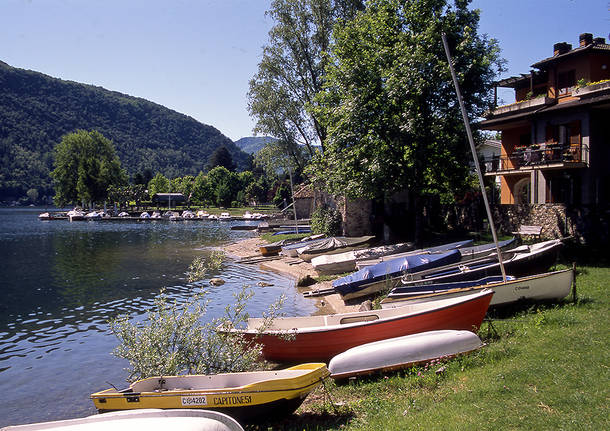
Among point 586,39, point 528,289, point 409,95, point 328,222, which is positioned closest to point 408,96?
point 409,95

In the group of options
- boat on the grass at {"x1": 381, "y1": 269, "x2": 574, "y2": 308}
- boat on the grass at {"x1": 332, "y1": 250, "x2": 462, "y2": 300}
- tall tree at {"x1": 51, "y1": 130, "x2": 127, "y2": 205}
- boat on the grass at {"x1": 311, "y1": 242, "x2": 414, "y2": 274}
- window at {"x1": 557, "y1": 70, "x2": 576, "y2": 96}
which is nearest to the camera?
boat on the grass at {"x1": 381, "y1": 269, "x2": 574, "y2": 308}

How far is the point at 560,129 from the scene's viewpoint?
92.9ft

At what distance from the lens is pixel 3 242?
5069cm

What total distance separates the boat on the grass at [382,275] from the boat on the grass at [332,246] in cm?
1166

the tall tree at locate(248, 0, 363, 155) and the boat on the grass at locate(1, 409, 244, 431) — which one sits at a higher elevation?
the tall tree at locate(248, 0, 363, 155)

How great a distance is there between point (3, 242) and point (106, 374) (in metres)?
48.2

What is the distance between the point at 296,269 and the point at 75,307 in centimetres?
1304

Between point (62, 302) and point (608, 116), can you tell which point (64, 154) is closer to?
point (62, 302)

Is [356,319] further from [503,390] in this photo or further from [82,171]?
[82,171]

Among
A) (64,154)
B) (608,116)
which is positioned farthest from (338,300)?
(64,154)

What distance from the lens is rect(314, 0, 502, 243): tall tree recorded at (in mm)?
23000

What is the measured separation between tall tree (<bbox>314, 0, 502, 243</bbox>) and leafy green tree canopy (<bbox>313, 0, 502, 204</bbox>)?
52 millimetres

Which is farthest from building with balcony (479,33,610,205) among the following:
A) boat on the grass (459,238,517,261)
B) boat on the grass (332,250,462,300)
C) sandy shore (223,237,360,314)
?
sandy shore (223,237,360,314)

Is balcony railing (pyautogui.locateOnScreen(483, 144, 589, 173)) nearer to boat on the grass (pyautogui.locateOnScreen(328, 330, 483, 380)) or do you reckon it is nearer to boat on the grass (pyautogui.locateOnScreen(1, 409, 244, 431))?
boat on the grass (pyautogui.locateOnScreen(328, 330, 483, 380))
